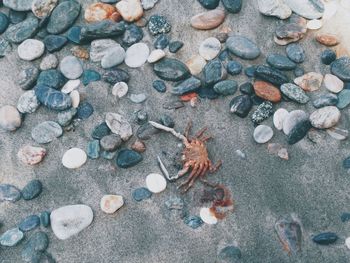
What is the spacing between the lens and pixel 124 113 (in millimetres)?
3006

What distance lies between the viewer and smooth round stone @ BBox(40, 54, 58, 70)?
314 cm

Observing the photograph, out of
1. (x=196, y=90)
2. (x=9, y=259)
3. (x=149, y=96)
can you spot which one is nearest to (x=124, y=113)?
(x=149, y=96)

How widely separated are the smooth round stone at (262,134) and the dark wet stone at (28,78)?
1.24m

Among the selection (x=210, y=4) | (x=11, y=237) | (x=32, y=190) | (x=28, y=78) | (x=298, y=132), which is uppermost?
(x=210, y=4)

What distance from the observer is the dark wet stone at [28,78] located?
10.2 feet

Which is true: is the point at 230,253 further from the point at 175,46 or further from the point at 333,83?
the point at 175,46

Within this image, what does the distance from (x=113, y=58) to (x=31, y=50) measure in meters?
0.48

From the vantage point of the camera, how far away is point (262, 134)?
9.52 feet

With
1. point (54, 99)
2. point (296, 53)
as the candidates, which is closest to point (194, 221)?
point (54, 99)

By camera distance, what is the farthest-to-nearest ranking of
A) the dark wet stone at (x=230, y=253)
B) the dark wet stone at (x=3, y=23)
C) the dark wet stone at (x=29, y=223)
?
the dark wet stone at (x=3, y=23)
the dark wet stone at (x=29, y=223)
the dark wet stone at (x=230, y=253)

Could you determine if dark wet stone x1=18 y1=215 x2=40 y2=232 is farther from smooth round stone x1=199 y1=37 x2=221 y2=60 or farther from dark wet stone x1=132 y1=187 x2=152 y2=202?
smooth round stone x1=199 y1=37 x2=221 y2=60

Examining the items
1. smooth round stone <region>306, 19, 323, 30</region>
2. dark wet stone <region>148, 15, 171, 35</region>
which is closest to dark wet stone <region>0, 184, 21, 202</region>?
dark wet stone <region>148, 15, 171, 35</region>

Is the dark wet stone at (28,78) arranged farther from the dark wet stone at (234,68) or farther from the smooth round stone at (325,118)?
the smooth round stone at (325,118)

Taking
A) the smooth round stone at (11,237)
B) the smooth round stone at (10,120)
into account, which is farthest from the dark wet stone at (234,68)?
the smooth round stone at (11,237)
